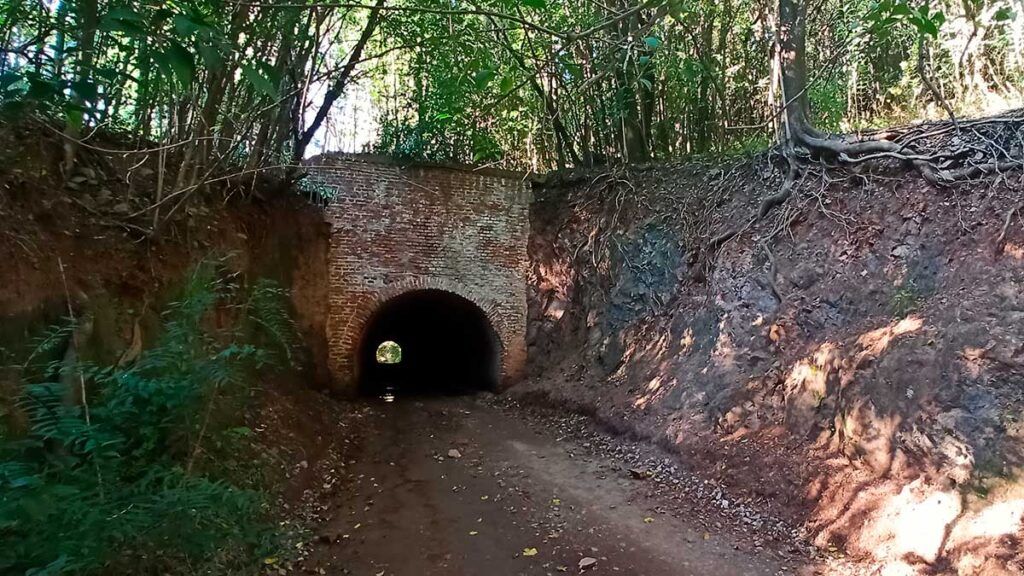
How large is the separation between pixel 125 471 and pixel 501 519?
274 cm

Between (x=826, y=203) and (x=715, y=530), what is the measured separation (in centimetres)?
369

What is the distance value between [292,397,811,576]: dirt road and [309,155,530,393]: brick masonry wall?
7.35 feet

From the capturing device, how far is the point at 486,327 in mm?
9617

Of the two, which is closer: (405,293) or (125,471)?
(125,471)

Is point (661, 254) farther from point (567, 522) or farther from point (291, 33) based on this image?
point (291, 33)

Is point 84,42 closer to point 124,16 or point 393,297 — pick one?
point 124,16

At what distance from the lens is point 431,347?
13773mm

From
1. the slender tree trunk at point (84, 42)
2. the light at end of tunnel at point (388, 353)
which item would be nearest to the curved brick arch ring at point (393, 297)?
the slender tree trunk at point (84, 42)

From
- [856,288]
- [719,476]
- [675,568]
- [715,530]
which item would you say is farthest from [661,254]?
[675,568]

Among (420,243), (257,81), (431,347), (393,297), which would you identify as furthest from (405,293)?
(257,81)

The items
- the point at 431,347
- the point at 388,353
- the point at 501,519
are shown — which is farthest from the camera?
the point at 388,353

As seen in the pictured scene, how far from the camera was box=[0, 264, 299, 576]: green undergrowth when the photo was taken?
7.84 feet

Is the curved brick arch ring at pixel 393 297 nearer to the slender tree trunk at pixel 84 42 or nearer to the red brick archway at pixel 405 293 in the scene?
the red brick archway at pixel 405 293

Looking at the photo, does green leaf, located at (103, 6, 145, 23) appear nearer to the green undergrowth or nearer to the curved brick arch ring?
the green undergrowth
